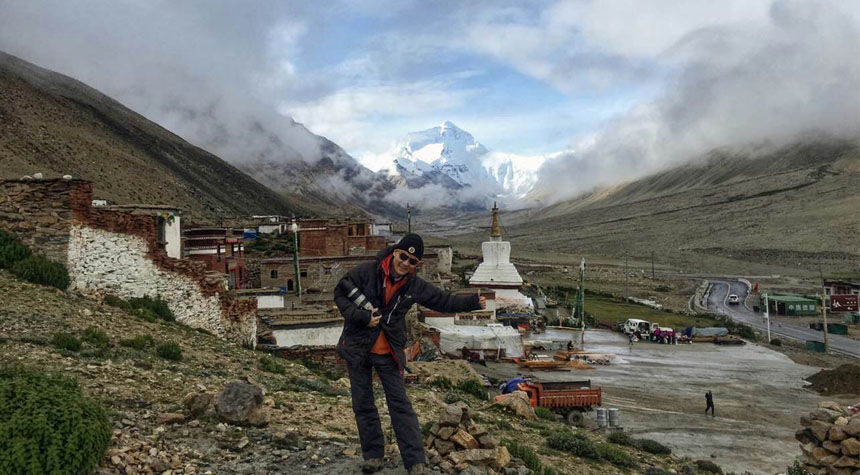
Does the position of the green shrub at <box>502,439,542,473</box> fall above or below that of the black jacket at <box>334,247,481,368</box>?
below

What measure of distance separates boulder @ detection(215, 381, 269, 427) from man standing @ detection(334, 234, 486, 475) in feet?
6.04

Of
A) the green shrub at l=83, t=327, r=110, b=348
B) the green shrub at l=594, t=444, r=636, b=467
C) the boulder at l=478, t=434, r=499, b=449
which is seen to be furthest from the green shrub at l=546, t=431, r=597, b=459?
the green shrub at l=83, t=327, r=110, b=348

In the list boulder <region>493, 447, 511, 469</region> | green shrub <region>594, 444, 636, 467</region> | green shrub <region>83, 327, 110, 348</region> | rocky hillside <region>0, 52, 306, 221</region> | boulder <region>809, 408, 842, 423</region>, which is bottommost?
green shrub <region>594, 444, 636, 467</region>

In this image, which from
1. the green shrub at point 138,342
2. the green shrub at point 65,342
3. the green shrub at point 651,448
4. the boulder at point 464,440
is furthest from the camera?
the green shrub at point 651,448

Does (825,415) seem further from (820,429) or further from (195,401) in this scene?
(195,401)

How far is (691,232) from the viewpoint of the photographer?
141 m

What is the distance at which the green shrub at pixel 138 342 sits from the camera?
412 inches

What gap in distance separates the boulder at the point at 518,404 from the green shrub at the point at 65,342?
8.33 metres

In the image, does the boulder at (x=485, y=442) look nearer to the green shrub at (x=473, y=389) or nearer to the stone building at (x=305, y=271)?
the green shrub at (x=473, y=389)

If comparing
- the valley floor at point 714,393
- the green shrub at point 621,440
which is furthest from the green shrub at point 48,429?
the valley floor at point 714,393

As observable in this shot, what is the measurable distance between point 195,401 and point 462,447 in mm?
3283

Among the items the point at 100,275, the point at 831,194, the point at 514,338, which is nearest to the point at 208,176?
Result: the point at 514,338

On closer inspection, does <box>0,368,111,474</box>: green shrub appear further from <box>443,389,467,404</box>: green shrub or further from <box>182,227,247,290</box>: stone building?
<box>182,227,247,290</box>: stone building

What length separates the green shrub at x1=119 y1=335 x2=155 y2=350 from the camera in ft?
34.4
